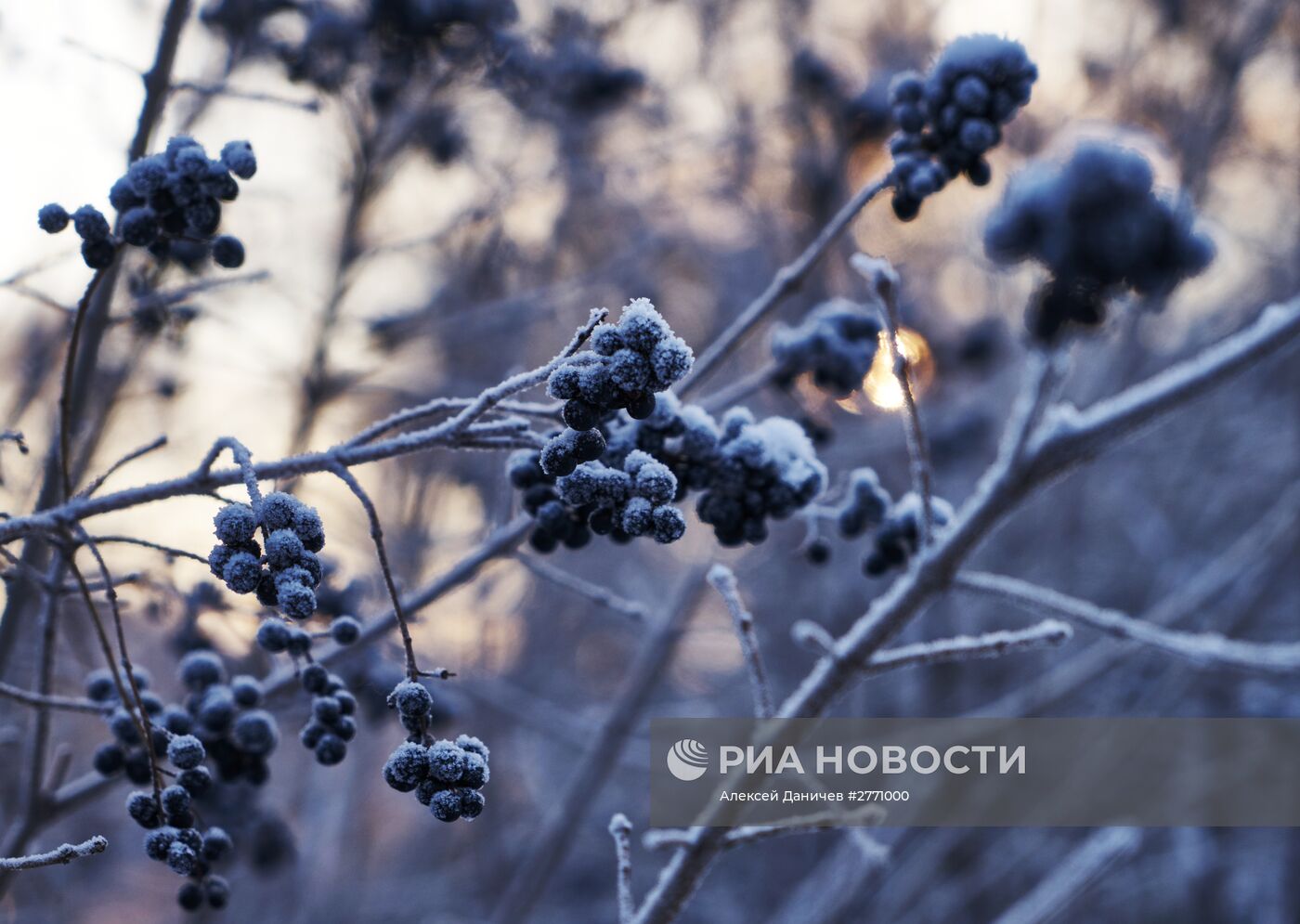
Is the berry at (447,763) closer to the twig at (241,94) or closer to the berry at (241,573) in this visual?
the berry at (241,573)

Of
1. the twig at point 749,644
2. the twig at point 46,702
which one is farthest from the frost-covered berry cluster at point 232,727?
the twig at point 749,644

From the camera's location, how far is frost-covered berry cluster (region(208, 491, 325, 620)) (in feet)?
3.70

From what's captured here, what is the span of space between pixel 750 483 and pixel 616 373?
1.58ft

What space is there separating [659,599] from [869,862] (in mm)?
5650

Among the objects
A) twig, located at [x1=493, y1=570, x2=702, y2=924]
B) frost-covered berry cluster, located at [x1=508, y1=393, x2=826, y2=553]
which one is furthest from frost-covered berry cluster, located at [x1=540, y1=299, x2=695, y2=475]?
twig, located at [x1=493, y1=570, x2=702, y2=924]

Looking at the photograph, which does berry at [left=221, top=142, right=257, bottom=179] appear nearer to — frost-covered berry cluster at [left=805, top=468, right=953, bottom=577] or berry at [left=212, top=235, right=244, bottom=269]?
berry at [left=212, top=235, right=244, bottom=269]

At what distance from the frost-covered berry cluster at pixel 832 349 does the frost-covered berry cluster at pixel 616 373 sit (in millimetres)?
909

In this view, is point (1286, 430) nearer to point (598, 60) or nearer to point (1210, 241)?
point (598, 60)

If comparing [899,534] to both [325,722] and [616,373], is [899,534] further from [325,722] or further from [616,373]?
[325,722]

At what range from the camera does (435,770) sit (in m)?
1.18

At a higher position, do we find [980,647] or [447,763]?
[980,647]

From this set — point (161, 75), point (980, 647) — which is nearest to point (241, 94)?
point (161, 75)

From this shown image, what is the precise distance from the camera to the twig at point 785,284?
176cm

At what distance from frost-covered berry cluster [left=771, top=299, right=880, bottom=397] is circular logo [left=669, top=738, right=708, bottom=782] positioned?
1771 mm
